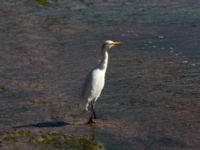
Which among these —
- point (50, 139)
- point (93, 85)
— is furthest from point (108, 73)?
point (50, 139)


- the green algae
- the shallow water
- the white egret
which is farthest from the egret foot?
the green algae

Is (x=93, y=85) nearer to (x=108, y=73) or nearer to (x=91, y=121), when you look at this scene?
(x=91, y=121)

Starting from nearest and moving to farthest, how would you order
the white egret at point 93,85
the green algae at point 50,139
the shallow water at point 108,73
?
the green algae at point 50,139
the shallow water at point 108,73
the white egret at point 93,85

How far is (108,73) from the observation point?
42.3 feet

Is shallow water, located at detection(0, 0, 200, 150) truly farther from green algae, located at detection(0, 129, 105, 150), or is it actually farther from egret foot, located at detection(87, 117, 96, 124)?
egret foot, located at detection(87, 117, 96, 124)

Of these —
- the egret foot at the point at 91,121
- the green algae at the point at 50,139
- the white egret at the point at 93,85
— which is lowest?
the green algae at the point at 50,139

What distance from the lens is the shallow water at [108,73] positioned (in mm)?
10016

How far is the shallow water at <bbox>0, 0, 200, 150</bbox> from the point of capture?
10.0 meters

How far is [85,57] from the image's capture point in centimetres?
1399

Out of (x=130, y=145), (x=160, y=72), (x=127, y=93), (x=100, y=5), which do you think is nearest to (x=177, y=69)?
(x=160, y=72)

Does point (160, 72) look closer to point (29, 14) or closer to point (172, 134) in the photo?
point (172, 134)

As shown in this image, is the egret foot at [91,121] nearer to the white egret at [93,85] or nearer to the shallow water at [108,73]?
the white egret at [93,85]

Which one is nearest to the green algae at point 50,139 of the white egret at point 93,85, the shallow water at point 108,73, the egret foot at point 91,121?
the shallow water at point 108,73

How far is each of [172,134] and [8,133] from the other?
2.37 metres
